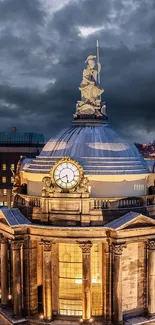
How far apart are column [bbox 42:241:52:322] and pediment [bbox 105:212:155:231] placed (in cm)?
602

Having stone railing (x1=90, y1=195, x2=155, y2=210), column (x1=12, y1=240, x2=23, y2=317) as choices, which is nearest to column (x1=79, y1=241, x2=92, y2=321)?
stone railing (x1=90, y1=195, x2=155, y2=210)

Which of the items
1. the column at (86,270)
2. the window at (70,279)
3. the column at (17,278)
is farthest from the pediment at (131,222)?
the column at (17,278)

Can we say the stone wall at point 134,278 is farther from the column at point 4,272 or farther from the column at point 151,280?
the column at point 4,272

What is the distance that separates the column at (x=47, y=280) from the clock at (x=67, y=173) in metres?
5.70

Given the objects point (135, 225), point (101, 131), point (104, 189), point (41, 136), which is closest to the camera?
point (135, 225)

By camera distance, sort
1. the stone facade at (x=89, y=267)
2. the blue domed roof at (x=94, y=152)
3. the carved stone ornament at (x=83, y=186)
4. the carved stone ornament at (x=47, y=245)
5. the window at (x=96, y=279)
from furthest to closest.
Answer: the blue domed roof at (x=94, y=152)
the window at (x=96, y=279)
the carved stone ornament at (x=47, y=245)
the carved stone ornament at (x=83, y=186)
the stone facade at (x=89, y=267)

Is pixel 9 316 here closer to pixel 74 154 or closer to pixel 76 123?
pixel 74 154

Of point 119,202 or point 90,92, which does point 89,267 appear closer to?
point 119,202

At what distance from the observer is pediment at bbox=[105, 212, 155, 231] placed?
133 ft

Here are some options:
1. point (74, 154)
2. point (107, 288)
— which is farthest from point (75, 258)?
point (74, 154)

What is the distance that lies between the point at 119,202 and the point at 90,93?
13086 mm

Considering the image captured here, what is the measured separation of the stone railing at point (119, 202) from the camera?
1670 inches

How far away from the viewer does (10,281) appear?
4834 cm

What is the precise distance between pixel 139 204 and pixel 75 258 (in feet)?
27.5
